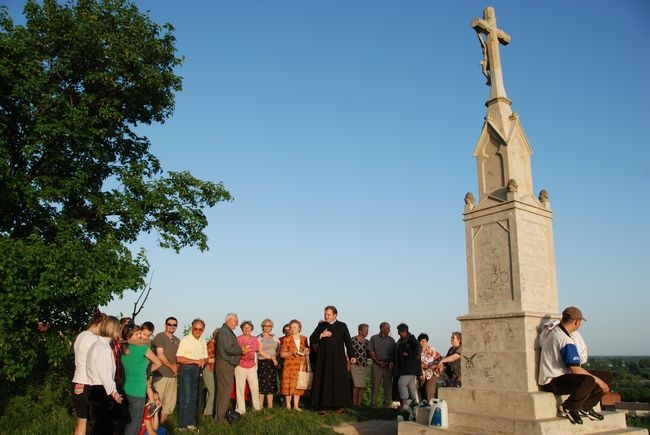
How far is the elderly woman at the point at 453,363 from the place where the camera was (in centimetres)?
932

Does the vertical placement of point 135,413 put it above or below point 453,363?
below

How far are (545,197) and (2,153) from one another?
29.9 ft

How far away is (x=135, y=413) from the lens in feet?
19.6

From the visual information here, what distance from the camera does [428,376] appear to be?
1020 cm

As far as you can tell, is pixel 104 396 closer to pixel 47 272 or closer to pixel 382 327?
pixel 47 272

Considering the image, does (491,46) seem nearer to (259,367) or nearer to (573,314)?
(573,314)

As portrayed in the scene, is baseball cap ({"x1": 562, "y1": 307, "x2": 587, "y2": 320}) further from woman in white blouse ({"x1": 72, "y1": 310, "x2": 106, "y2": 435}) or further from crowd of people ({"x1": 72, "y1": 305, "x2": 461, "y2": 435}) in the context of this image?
woman in white blouse ({"x1": 72, "y1": 310, "x2": 106, "y2": 435})

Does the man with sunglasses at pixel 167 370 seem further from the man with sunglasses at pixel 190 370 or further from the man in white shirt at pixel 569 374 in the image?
the man in white shirt at pixel 569 374

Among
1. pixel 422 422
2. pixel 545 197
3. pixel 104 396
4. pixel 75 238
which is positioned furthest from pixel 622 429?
pixel 75 238

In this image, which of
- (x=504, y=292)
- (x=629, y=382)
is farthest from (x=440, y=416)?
(x=629, y=382)

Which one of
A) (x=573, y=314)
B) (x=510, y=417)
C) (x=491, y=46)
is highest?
(x=491, y=46)

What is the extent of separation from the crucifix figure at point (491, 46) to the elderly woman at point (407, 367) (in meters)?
5.05

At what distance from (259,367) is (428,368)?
346cm

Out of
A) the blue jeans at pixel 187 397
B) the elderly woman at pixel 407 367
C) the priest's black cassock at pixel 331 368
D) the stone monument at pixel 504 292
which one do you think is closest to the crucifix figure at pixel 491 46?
the stone monument at pixel 504 292
